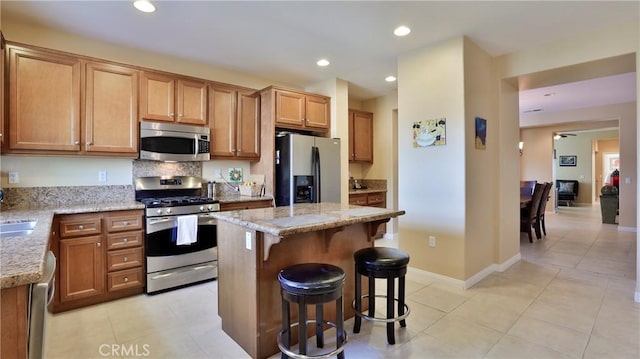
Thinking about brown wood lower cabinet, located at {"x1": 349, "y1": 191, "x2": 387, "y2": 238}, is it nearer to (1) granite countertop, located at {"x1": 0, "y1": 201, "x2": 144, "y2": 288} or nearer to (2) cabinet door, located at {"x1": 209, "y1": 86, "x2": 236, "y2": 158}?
(2) cabinet door, located at {"x1": 209, "y1": 86, "x2": 236, "y2": 158}

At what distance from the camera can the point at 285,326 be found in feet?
6.43

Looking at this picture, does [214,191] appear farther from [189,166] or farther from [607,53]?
[607,53]

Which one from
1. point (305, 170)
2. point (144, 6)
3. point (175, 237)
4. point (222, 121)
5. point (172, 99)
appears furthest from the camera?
point (305, 170)

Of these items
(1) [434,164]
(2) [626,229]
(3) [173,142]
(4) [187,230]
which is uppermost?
(3) [173,142]

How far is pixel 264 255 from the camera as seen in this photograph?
2018 millimetres

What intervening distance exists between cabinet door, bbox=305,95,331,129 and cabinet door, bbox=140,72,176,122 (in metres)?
1.79

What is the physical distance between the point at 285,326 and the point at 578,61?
3812 mm

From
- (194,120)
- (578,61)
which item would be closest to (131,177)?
(194,120)

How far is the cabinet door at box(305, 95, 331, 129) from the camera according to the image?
15.0 feet

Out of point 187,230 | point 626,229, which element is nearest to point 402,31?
point 187,230

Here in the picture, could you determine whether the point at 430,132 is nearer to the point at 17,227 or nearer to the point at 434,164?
the point at 434,164

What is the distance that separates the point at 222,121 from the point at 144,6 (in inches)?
62.0

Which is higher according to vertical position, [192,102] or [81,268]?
[192,102]

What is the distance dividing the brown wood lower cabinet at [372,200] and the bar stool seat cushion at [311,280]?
3.34 m
